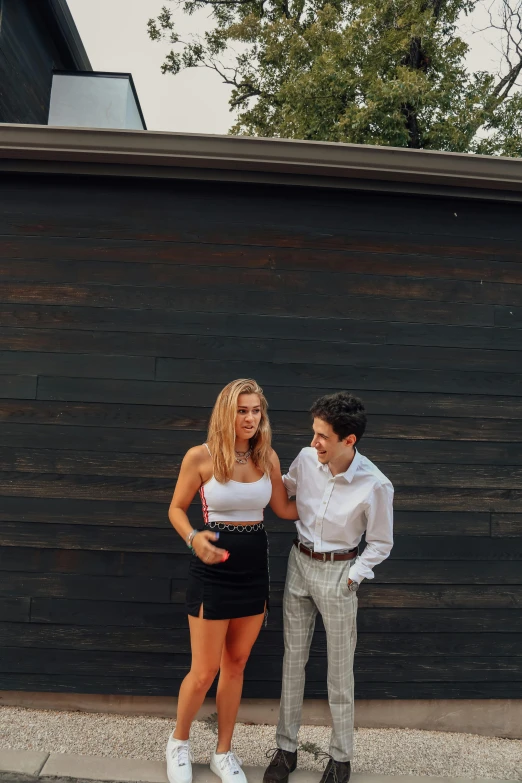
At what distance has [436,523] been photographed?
363cm

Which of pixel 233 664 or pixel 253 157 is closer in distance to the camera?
pixel 233 664

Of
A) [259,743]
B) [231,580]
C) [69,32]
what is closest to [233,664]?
[231,580]

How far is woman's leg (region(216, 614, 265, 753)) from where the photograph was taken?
2.80 m

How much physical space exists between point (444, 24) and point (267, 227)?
12065 millimetres

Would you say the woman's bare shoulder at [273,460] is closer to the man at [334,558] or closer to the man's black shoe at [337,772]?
the man at [334,558]

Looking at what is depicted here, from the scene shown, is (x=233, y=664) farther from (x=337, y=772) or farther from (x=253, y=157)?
(x=253, y=157)

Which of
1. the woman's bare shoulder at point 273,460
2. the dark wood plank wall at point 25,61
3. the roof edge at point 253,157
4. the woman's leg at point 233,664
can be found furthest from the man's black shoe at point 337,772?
the dark wood plank wall at point 25,61

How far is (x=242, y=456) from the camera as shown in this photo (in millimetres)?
2801

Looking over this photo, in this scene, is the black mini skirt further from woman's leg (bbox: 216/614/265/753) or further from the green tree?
the green tree

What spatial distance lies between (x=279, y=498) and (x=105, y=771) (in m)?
1.42

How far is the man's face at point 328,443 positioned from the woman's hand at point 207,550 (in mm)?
542

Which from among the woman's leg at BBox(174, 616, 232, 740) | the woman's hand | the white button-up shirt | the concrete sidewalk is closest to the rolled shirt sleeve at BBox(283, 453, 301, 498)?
the white button-up shirt

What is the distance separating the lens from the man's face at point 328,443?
267 cm

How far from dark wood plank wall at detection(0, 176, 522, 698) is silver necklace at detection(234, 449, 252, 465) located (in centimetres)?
81
